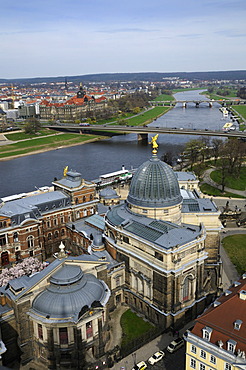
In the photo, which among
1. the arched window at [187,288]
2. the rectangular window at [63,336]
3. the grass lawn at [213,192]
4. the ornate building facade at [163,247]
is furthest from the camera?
the grass lawn at [213,192]

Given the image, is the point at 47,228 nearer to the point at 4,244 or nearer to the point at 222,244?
the point at 4,244

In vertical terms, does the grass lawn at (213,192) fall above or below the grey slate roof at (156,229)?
below

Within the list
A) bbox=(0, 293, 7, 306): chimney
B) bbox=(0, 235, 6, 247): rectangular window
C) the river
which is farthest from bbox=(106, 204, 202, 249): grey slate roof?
the river

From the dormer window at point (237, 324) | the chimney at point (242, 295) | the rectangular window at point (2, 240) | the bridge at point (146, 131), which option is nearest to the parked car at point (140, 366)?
the dormer window at point (237, 324)

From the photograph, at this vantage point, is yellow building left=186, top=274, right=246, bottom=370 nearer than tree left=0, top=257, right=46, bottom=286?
Yes

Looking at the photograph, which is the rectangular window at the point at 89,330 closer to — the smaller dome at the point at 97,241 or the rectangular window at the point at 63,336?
the rectangular window at the point at 63,336

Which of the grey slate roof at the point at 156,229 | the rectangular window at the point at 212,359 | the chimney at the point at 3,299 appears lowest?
the rectangular window at the point at 212,359

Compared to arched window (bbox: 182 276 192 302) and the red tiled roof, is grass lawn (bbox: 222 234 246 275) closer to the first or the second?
arched window (bbox: 182 276 192 302)

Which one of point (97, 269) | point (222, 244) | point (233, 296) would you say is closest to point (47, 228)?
point (97, 269)
